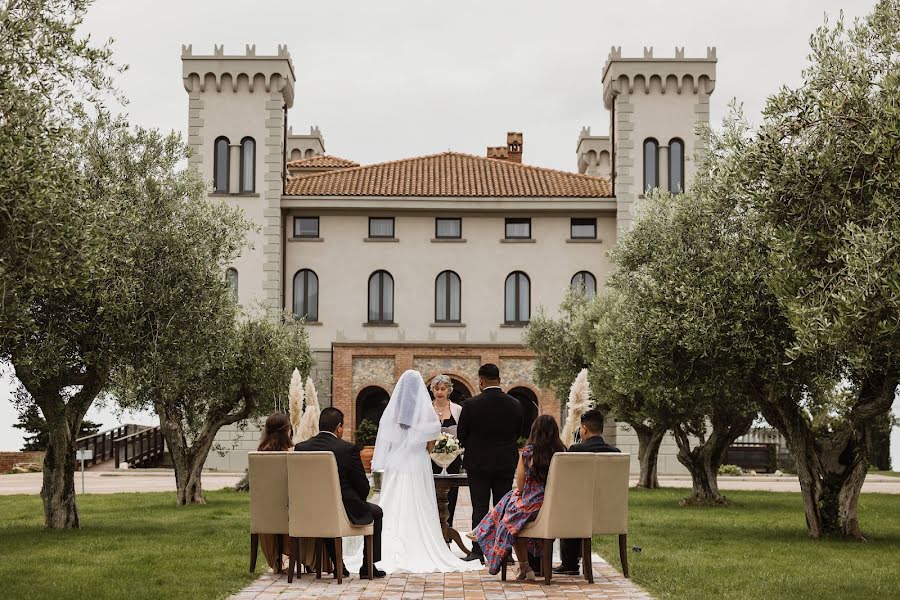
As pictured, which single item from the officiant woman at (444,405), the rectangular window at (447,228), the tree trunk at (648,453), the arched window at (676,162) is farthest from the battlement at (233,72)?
the officiant woman at (444,405)

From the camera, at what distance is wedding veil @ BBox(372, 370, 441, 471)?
1257 cm

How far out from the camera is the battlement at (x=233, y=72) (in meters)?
41.7

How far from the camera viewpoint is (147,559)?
13461mm

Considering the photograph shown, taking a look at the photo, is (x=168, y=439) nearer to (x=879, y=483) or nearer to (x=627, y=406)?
(x=627, y=406)

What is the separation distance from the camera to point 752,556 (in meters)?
14.5

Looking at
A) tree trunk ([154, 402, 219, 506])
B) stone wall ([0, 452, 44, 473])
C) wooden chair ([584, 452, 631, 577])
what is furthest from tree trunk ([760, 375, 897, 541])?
stone wall ([0, 452, 44, 473])

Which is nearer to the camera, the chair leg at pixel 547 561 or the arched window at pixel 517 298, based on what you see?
the chair leg at pixel 547 561

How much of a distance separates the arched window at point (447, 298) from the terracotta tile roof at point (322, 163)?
348 inches

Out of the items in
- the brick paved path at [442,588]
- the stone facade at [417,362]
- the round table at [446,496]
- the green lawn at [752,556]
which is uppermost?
the stone facade at [417,362]

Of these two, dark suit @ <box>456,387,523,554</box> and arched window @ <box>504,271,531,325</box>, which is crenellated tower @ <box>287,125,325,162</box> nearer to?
arched window @ <box>504,271,531,325</box>

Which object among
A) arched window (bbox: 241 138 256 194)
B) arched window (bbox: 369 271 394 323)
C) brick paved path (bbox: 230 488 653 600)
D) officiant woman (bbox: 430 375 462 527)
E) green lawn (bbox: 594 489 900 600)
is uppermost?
arched window (bbox: 241 138 256 194)

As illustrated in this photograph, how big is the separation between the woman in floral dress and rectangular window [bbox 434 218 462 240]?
31474mm

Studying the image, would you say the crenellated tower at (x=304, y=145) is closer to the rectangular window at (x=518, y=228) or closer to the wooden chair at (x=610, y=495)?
the rectangular window at (x=518, y=228)

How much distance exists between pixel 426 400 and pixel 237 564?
8.87 ft
